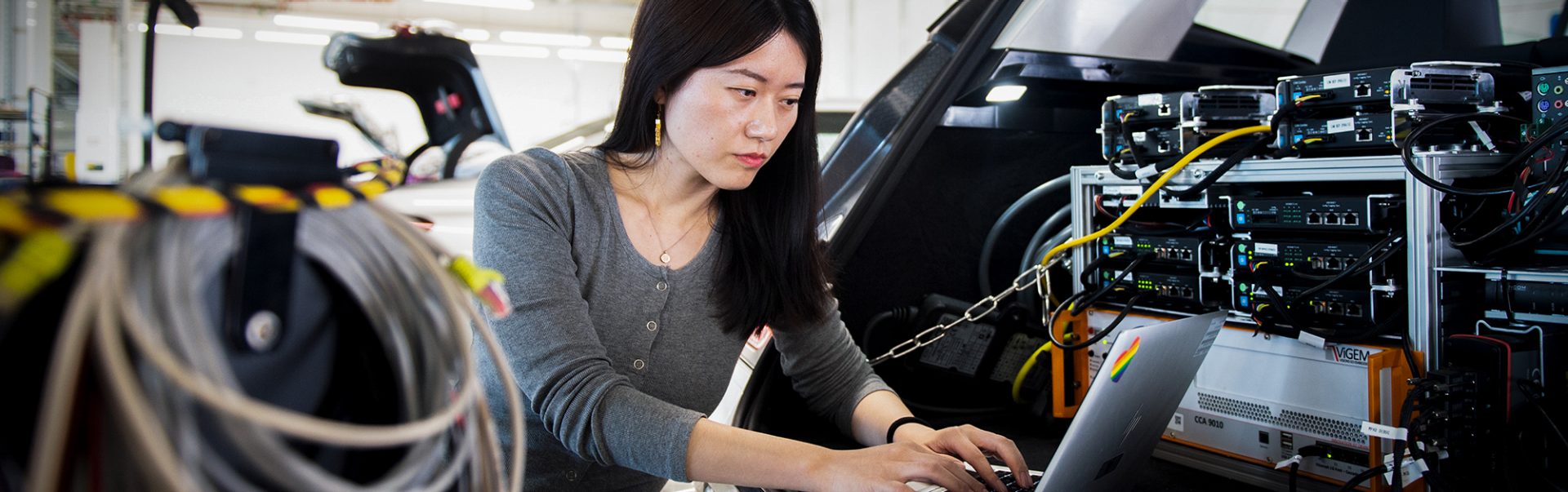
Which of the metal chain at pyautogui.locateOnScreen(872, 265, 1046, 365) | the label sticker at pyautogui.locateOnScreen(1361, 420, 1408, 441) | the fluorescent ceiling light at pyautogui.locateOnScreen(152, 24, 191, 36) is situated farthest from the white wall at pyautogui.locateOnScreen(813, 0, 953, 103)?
the label sticker at pyautogui.locateOnScreen(1361, 420, 1408, 441)

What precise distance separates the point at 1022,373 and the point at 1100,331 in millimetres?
146

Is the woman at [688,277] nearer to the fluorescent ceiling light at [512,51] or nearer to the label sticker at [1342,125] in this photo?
the label sticker at [1342,125]

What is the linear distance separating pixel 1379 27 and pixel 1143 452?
5.36 feet

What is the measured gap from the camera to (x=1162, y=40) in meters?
1.94

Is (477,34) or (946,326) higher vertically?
(477,34)

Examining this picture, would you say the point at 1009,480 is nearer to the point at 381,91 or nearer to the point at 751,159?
the point at 751,159

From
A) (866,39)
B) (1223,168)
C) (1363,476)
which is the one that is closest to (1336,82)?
(1223,168)

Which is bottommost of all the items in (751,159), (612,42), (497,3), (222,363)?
(222,363)

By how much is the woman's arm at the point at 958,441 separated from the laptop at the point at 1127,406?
1.3 inches

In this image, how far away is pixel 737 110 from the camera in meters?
1.18

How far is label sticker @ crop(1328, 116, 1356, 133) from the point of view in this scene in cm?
136

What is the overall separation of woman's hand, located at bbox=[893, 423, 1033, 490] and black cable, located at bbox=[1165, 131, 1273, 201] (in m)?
0.57

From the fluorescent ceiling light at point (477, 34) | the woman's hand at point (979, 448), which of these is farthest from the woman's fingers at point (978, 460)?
the fluorescent ceiling light at point (477, 34)

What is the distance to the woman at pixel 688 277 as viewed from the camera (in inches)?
39.5
